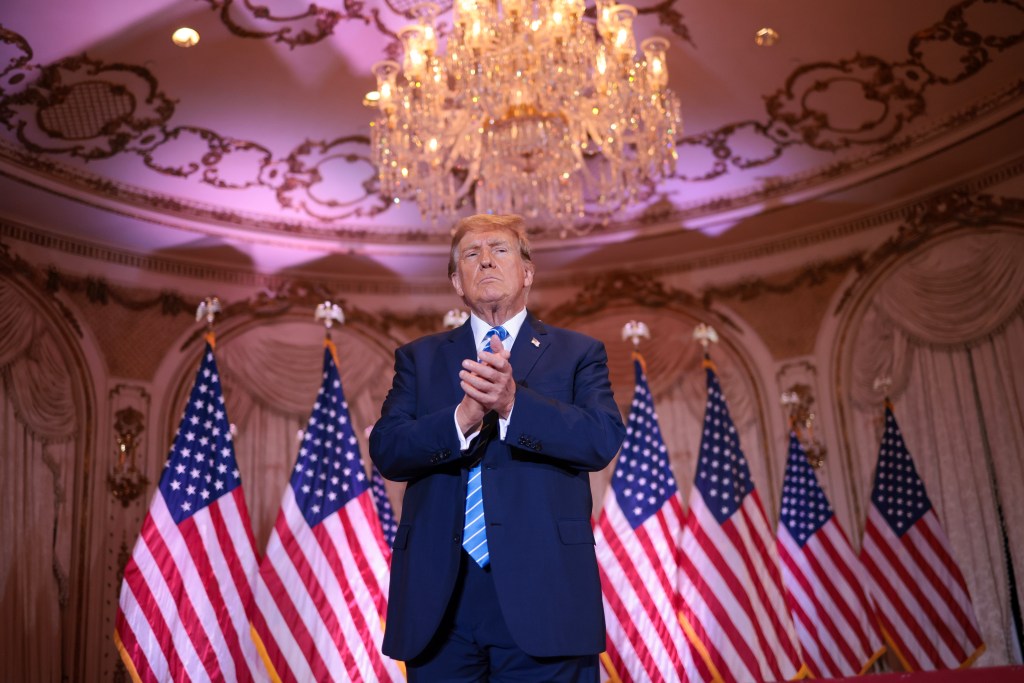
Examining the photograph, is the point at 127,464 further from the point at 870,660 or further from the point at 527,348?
the point at 527,348

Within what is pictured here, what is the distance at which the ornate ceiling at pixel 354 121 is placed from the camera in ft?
17.8

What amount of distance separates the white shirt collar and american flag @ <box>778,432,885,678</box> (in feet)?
13.8

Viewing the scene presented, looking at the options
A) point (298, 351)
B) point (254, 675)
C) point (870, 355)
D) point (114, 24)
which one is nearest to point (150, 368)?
point (298, 351)

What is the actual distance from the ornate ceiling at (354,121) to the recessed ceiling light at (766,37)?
4cm

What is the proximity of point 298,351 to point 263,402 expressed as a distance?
0.56 metres

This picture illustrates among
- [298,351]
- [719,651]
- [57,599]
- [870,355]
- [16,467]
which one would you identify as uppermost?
[298,351]

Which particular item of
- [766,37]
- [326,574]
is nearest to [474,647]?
[326,574]

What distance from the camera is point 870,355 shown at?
745 cm

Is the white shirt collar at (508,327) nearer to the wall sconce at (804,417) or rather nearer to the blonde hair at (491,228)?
the blonde hair at (491,228)

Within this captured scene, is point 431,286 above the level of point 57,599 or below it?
above

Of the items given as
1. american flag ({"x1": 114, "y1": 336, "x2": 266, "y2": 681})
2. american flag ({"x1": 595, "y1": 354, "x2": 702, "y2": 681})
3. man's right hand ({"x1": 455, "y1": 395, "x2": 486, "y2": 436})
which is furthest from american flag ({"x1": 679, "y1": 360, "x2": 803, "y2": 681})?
man's right hand ({"x1": 455, "y1": 395, "x2": 486, "y2": 436})

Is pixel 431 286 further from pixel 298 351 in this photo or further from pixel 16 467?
pixel 16 467

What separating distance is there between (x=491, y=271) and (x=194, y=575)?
3.02 metres

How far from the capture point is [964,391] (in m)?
6.88
